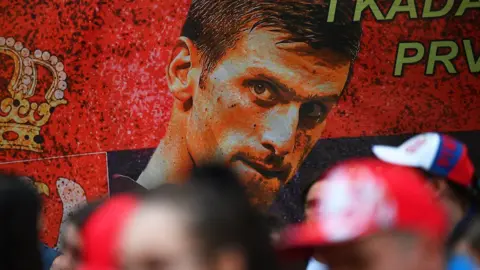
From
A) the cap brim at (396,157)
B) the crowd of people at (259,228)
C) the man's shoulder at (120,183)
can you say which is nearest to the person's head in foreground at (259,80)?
the man's shoulder at (120,183)

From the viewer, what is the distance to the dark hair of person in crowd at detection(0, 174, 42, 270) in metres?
2.23

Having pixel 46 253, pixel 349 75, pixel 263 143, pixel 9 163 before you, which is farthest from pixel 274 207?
pixel 9 163

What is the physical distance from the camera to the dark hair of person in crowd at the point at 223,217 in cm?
170

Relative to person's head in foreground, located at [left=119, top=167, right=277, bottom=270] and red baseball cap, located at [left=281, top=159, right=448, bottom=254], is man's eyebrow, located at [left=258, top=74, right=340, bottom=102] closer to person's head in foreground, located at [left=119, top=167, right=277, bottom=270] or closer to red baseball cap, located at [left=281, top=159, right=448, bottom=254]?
red baseball cap, located at [left=281, top=159, right=448, bottom=254]

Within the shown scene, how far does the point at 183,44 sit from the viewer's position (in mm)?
4961

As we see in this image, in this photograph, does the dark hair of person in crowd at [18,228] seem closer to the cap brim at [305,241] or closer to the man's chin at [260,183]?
the cap brim at [305,241]

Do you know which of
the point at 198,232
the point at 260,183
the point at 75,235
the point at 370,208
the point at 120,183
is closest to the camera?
the point at 198,232

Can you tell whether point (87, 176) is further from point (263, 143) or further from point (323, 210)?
point (323, 210)

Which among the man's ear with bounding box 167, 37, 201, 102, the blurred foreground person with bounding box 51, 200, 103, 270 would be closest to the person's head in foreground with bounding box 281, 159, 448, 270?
the blurred foreground person with bounding box 51, 200, 103, 270

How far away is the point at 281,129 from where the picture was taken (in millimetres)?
4863

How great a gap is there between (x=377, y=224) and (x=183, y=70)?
328cm

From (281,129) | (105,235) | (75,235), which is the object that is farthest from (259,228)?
(281,129)

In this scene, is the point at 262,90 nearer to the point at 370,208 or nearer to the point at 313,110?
the point at 313,110

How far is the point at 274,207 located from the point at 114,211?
3.03 metres
